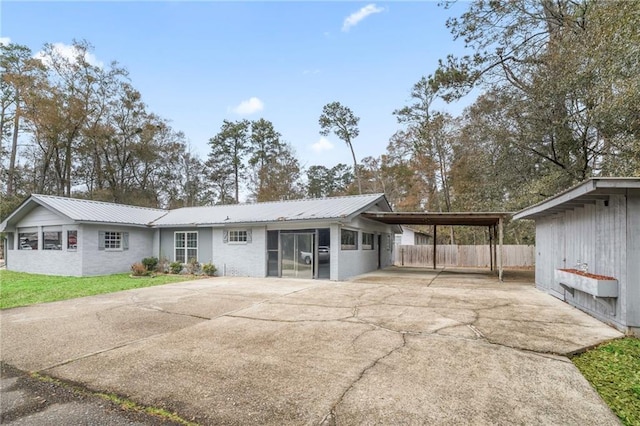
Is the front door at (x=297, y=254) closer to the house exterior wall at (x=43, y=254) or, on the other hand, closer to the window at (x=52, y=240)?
the house exterior wall at (x=43, y=254)

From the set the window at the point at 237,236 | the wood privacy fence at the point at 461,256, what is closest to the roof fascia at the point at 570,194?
the window at the point at 237,236

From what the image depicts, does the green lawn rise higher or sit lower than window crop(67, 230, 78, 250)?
lower

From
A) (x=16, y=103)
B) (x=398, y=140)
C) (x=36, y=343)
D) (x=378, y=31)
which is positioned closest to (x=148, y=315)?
(x=36, y=343)

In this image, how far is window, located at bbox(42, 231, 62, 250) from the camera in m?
15.2

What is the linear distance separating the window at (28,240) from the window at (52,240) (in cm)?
89

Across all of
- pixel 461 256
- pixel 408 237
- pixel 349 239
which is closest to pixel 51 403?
pixel 349 239

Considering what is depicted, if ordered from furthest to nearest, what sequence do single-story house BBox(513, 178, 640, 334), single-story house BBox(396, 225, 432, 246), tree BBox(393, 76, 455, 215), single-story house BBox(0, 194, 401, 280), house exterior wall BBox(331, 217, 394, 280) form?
single-story house BBox(396, 225, 432, 246), tree BBox(393, 76, 455, 215), single-story house BBox(0, 194, 401, 280), house exterior wall BBox(331, 217, 394, 280), single-story house BBox(513, 178, 640, 334)

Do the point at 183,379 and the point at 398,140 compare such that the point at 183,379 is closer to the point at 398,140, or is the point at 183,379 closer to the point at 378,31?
the point at 378,31

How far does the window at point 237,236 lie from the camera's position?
48.8 feet

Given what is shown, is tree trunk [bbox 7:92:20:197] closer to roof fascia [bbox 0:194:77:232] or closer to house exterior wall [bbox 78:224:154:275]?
roof fascia [bbox 0:194:77:232]

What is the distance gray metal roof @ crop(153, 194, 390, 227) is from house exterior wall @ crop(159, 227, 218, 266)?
1.47 feet

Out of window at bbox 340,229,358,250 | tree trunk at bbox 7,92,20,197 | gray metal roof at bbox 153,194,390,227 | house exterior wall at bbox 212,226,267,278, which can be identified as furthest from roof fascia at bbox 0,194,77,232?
tree trunk at bbox 7,92,20,197

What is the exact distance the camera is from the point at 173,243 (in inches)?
663

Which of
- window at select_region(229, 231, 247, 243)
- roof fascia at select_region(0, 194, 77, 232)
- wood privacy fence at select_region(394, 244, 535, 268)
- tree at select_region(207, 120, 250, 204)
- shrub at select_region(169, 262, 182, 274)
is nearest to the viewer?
roof fascia at select_region(0, 194, 77, 232)
